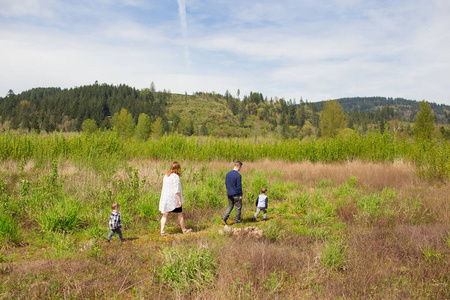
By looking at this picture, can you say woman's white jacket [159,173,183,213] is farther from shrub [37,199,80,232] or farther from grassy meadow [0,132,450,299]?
shrub [37,199,80,232]

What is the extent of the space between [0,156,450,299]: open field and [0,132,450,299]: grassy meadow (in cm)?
2

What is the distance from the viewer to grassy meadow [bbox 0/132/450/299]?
3.53 metres

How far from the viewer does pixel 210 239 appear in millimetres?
5496

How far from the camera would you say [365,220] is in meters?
6.53

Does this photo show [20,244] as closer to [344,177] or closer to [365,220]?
[365,220]

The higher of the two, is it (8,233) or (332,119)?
(332,119)

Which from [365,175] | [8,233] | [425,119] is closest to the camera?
[8,233]

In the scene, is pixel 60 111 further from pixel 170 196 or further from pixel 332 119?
pixel 170 196

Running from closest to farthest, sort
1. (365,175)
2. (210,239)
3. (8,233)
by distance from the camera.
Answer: (8,233) → (210,239) → (365,175)

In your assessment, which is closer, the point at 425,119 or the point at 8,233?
the point at 8,233

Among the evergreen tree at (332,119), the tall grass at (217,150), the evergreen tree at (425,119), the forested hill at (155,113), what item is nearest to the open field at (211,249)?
the tall grass at (217,150)

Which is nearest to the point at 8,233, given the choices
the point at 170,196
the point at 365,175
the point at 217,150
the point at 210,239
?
the point at 170,196

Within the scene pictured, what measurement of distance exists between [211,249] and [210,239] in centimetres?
116

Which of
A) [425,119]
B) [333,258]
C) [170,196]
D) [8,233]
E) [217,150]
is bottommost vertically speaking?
[8,233]
